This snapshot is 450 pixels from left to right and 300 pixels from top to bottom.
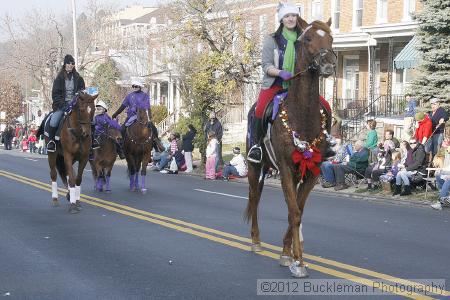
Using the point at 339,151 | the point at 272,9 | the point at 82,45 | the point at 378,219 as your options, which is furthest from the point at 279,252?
the point at 82,45

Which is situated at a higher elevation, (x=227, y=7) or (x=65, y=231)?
(x=227, y=7)

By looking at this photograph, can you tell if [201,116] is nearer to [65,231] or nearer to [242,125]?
[242,125]

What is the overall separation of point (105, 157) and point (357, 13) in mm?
22740

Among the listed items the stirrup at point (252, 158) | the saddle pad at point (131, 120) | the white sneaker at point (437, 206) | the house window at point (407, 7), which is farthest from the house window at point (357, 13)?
the stirrup at point (252, 158)

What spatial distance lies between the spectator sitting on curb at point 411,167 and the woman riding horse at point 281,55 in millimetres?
9641

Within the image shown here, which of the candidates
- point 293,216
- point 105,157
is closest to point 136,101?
point 105,157

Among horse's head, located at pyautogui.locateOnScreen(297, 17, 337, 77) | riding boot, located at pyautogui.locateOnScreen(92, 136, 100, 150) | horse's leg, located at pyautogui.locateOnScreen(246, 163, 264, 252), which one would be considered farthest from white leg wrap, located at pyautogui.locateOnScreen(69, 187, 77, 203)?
horse's head, located at pyautogui.locateOnScreen(297, 17, 337, 77)

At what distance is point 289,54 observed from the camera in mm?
8430

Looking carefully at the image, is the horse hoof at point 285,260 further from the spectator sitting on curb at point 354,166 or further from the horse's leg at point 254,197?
the spectator sitting on curb at point 354,166

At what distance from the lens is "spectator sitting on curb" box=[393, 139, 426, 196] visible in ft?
58.5

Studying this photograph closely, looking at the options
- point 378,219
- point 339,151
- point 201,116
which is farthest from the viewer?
point 201,116

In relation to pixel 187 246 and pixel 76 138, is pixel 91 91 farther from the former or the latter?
pixel 187 246

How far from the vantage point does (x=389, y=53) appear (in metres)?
32.4

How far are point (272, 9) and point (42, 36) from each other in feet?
94.7
